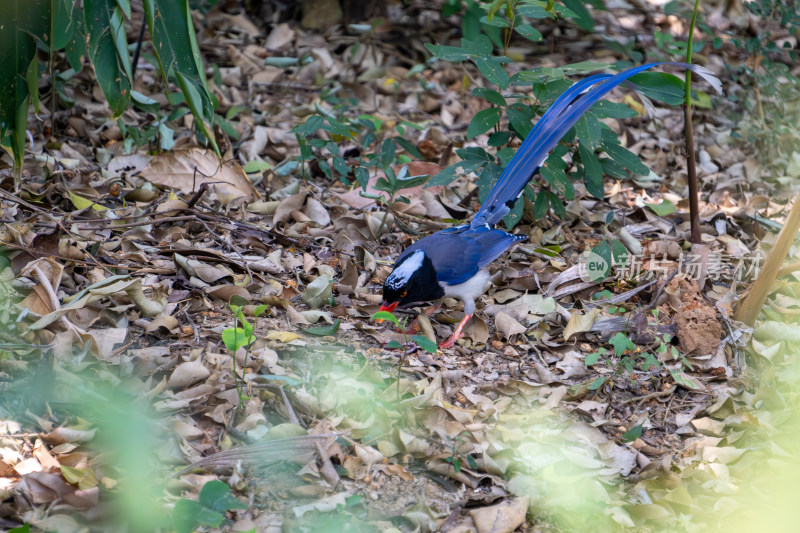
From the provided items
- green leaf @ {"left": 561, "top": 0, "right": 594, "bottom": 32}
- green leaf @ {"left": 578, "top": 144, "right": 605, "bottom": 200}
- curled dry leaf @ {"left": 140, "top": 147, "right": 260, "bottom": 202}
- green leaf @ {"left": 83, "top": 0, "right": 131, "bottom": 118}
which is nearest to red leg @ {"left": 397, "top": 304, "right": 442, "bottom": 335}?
green leaf @ {"left": 578, "top": 144, "right": 605, "bottom": 200}

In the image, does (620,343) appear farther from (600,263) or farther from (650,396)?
(600,263)

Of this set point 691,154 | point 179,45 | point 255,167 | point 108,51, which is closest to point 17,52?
point 108,51

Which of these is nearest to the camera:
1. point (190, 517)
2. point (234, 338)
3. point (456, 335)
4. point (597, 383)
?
point (190, 517)

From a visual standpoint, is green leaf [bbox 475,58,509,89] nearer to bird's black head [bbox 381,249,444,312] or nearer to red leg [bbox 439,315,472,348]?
bird's black head [bbox 381,249,444,312]

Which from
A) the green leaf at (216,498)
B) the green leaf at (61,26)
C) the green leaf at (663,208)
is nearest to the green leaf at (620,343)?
the green leaf at (663,208)

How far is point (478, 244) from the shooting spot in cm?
399

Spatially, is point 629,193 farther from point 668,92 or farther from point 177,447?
point 177,447

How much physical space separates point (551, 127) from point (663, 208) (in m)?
1.38

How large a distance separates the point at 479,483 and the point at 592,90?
201 centimetres

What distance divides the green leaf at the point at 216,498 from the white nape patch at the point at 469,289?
5.59ft

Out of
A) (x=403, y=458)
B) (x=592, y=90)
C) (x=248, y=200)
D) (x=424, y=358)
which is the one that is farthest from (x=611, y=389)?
(x=248, y=200)

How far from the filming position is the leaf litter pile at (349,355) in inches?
106

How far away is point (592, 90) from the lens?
152 inches

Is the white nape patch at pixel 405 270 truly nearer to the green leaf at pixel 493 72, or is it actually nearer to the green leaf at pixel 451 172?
the green leaf at pixel 451 172
